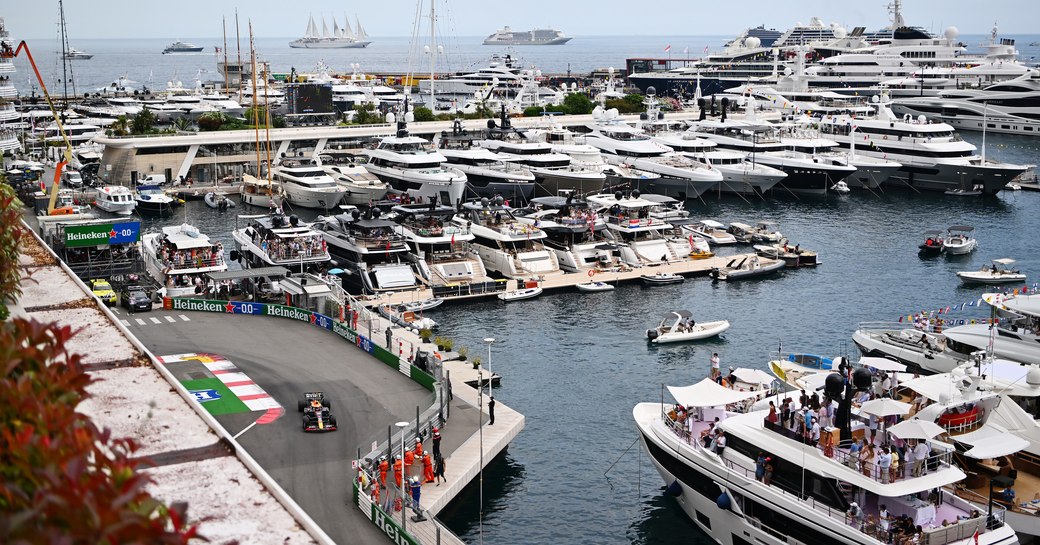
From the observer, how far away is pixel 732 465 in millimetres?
27281

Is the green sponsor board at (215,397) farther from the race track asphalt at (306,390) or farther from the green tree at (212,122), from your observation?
the green tree at (212,122)

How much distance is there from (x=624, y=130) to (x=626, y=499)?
65707mm

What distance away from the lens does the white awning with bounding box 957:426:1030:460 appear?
26.8 m

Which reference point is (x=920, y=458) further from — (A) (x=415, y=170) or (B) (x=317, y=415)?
(A) (x=415, y=170)

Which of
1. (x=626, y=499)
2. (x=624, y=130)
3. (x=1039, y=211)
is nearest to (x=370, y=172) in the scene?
(x=624, y=130)

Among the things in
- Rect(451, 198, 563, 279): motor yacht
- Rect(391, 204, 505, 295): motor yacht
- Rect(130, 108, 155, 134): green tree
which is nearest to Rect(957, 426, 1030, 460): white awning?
Rect(391, 204, 505, 295): motor yacht

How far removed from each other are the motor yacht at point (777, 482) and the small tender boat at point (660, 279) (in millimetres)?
26289

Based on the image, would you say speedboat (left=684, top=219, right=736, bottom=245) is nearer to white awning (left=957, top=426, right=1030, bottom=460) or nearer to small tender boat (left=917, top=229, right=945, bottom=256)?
small tender boat (left=917, top=229, right=945, bottom=256)

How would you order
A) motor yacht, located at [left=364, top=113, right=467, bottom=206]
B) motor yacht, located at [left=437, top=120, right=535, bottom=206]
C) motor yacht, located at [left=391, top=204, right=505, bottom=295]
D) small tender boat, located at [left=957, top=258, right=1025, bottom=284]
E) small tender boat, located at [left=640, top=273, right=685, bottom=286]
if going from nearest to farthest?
motor yacht, located at [left=391, top=204, right=505, bottom=295], small tender boat, located at [left=640, top=273, right=685, bottom=286], small tender boat, located at [left=957, top=258, right=1025, bottom=284], motor yacht, located at [left=364, top=113, right=467, bottom=206], motor yacht, located at [left=437, top=120, right=535, bottom=206]

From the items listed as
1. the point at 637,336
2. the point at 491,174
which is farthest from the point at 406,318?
the point at 491,174

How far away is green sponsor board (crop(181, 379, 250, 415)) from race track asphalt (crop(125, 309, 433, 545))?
0.51 metres

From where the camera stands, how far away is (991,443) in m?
27.3

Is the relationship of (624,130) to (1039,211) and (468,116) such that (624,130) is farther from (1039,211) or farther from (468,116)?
(1039,211)

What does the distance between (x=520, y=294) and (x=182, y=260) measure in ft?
49.6
